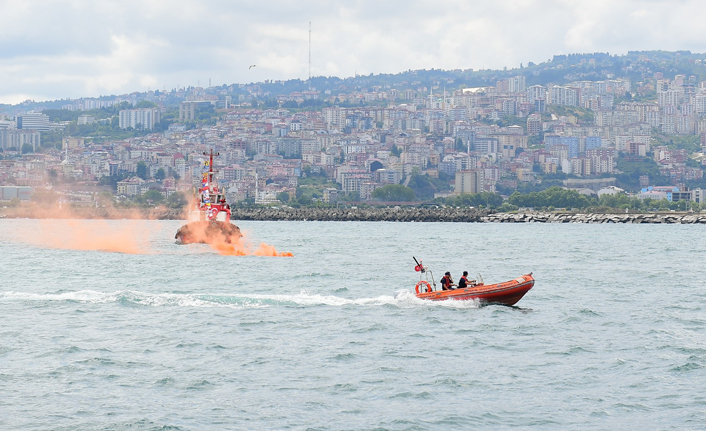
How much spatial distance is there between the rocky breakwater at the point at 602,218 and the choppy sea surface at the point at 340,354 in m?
79.5

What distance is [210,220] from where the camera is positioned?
6172cm

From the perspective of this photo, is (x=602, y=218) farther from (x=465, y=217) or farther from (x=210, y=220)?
(x=210, y=220)

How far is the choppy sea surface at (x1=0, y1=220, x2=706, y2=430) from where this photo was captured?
1808 cm

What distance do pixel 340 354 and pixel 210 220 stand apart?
3969cm

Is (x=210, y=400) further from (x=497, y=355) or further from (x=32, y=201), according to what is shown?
(x=32, y=201)

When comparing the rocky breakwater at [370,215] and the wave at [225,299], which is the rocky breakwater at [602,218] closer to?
the rocky breakwater at [370,215]

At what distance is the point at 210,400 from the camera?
18.9 meters

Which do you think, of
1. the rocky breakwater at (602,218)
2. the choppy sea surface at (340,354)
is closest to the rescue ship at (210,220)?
the choppy sea surface at (340,354)

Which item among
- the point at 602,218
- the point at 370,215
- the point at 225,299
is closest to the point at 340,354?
the point at 225,299

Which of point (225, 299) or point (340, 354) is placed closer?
point (340, 354)

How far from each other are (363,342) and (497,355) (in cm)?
350

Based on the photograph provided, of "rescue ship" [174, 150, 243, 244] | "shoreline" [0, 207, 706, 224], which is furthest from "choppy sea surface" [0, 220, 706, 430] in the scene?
"shoreline" [0, 207, 706, 224]

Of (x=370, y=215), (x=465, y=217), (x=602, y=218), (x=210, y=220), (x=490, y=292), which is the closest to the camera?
(x=490, y=292)

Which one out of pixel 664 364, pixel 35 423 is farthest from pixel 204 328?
pixel 664 364
